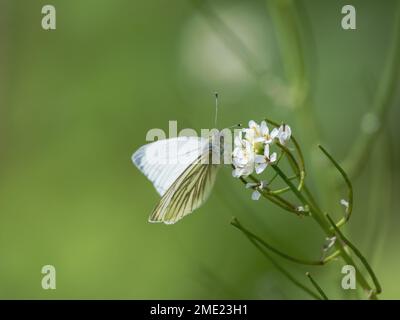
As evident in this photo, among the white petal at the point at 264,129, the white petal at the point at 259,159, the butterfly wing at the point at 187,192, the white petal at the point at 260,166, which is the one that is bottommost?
the butterfly wing at the point at 187,192

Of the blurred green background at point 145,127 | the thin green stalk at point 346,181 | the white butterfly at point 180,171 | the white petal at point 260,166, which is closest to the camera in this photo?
the thin green stalk at point 346,181

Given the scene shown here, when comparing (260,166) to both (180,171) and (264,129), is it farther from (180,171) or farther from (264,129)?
(180,171)

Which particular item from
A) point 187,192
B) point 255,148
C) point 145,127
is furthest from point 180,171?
point 145,127

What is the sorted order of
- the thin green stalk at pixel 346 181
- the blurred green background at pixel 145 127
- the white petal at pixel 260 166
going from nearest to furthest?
1. the thin green stalk at pixel 346 181
2. the white petal at pixel 260 166
3. the blurred green background at pixel 145 127

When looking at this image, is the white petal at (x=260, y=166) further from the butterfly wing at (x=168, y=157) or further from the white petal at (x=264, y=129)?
the butterfly wing at (x=168, y=157)

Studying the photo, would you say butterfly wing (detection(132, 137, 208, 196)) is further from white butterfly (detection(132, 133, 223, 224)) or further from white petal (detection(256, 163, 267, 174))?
white petal (detection(256, 163, 267, 174))

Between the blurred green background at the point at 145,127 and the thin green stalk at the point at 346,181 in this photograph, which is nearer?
the thin green stalk at the point at 346,181

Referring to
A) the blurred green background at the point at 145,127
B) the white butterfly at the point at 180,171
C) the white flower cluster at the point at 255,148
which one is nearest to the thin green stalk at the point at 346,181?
the white flower cluster at the point at 255,148
